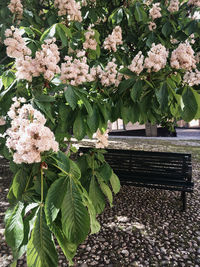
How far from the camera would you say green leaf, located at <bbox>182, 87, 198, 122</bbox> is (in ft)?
4.12

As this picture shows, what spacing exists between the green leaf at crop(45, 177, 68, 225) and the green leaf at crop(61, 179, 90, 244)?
3 cm

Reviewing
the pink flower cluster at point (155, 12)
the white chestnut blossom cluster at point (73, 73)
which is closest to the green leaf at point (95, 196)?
the white chestnut blossom cluster at point (73, 73)

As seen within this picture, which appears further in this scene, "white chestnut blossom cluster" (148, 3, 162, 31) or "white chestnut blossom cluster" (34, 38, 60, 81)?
"white chestnut blossom cluster" (148, 3, 162, 31)

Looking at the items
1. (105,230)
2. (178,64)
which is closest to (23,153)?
(178,64)

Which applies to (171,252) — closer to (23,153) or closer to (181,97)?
(181,97)

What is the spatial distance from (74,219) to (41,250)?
0.17 meters

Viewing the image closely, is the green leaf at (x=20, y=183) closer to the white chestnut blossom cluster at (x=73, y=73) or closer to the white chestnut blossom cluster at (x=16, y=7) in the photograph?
Answer: the white chestnut blossom cluster at (x=73, y=73)

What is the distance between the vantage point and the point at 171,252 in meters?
2.22

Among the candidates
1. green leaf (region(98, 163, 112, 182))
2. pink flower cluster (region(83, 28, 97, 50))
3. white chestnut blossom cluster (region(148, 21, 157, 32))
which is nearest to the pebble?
green leaf (region(98, 163, 112, 182))

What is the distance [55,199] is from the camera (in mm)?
952

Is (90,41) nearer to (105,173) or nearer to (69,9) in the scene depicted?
(69,9)

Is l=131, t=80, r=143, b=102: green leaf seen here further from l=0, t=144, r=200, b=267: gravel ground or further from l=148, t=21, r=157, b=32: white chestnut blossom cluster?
l=0, t=144, r=200, b=267: gravel ground

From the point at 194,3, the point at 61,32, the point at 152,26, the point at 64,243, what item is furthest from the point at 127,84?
the point at 194,3

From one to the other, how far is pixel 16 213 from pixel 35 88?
0.77 metres
